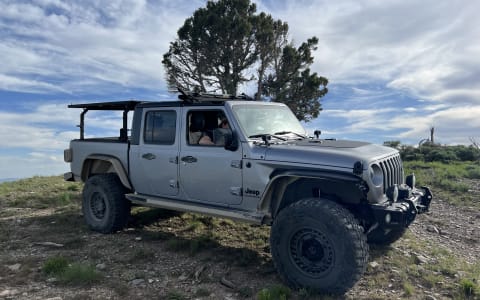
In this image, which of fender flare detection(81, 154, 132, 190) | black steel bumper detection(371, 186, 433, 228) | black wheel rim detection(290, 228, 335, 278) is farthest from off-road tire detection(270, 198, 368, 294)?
fender flare detection(81, 154, 132, 190)

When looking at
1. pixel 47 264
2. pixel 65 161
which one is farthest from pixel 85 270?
pixel 65 161

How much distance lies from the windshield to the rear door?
1.03 metres

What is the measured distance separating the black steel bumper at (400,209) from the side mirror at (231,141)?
1731 mm

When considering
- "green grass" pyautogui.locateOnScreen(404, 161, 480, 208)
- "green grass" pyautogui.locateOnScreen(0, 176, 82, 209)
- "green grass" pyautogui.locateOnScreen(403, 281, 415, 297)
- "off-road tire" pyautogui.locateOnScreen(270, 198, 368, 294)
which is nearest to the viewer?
"off-road tire" pyautogui.locateOnScreen(270, 198, 368, 294)

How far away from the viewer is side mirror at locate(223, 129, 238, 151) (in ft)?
15.5

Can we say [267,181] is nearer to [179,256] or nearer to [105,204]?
[179,256]

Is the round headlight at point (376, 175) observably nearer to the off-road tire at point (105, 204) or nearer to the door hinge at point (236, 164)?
the door hinge at point (236, 164)

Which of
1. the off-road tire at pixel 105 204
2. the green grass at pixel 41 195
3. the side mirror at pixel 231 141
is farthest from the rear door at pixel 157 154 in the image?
the green grass at pixel 41 195

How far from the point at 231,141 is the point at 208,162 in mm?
516

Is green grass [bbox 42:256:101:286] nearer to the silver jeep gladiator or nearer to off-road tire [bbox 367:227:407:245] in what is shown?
the silver jeep gladiator

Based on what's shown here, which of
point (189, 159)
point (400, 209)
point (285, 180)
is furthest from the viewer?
point (189, 159)

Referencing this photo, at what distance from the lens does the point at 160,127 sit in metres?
5.81

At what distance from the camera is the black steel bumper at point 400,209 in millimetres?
4070

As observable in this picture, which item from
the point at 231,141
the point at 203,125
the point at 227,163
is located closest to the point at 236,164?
the point at 227,163
